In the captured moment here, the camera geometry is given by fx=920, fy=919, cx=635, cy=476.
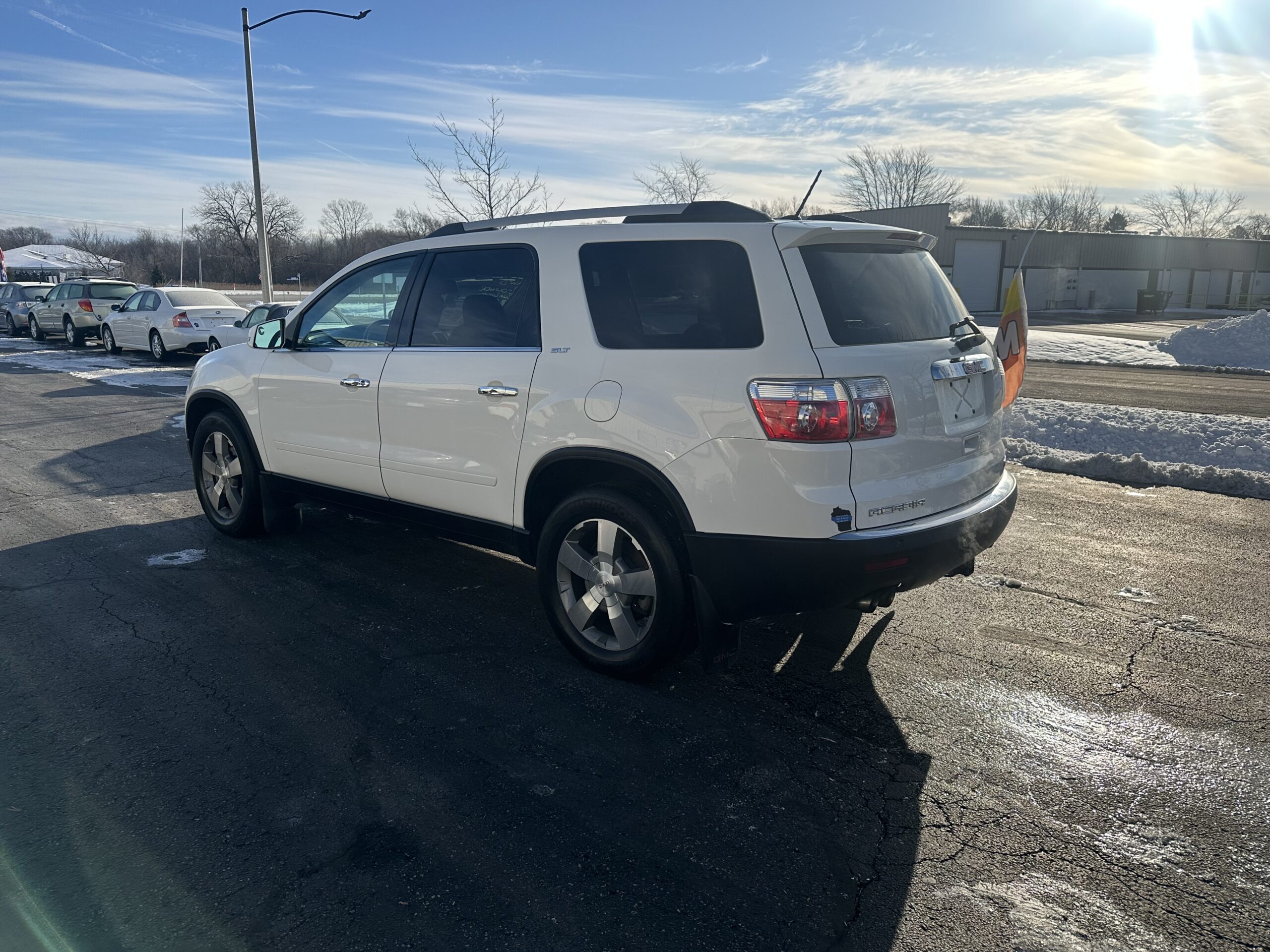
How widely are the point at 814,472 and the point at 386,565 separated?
3.32m

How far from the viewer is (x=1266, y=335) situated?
878 inches

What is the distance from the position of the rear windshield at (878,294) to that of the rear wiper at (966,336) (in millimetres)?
33

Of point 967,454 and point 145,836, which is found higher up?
point 967,454

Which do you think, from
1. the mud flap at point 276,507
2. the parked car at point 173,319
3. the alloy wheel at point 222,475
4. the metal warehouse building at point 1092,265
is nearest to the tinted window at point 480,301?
the mud flap at point 276,507

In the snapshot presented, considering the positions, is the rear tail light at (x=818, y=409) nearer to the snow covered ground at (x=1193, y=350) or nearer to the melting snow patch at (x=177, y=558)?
the melting snow patch at (x=177, y=558)

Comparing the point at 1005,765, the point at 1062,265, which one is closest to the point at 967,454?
the point at 1005,765

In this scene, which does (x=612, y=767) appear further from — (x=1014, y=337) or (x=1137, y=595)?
(x=1014, y=337)

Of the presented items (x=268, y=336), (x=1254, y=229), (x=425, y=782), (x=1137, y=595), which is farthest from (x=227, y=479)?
(x=1254, y=229)

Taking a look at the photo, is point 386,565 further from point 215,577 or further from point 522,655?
point 522,655

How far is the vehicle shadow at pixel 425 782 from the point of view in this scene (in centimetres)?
265

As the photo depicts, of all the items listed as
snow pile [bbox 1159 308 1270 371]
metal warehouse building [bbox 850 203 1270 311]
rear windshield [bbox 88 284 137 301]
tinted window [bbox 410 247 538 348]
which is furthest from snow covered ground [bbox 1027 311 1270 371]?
rear windshield [bbox 88 284 137 301]

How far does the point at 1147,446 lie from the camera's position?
9.11 metres

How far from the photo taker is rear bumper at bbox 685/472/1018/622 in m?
3.49

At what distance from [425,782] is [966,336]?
3.04m
